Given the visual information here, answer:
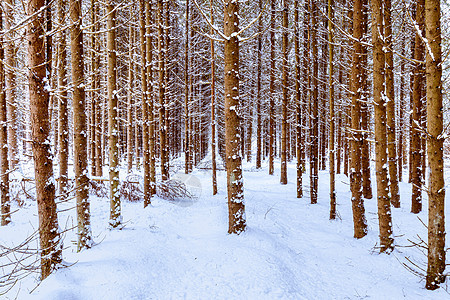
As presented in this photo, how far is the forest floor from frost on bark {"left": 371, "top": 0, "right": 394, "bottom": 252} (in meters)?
0.41

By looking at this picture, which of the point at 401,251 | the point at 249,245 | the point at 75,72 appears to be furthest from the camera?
the point at 401,251

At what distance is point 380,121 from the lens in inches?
224

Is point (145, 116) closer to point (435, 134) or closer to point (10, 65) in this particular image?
point (10, 65)

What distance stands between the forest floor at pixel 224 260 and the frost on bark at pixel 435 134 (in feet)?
2.58

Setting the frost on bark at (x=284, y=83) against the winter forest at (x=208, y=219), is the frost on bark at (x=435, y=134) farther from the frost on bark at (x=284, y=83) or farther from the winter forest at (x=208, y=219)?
the frost on bark at (x=284, y=83)

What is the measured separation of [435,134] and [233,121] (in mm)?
3705

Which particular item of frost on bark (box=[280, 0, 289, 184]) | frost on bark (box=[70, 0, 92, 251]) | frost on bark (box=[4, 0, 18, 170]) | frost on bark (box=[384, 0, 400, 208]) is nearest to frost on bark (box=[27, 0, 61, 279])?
frost on bark (box=[4, 0, 18, 170])

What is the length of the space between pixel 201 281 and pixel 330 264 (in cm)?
295

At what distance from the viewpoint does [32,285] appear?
3.52 metres

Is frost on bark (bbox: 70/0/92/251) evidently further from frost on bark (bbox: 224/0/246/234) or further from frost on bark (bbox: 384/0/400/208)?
frost on bark (bbox: 384/0/400/208)

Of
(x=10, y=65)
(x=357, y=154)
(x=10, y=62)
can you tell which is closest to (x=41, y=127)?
(x=10, y=65)

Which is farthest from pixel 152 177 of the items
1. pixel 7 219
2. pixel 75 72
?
pixel 75 72

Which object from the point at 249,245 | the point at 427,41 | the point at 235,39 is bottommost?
the point at 249,245

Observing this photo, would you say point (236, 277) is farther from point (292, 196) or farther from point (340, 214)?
point (292, 196)
